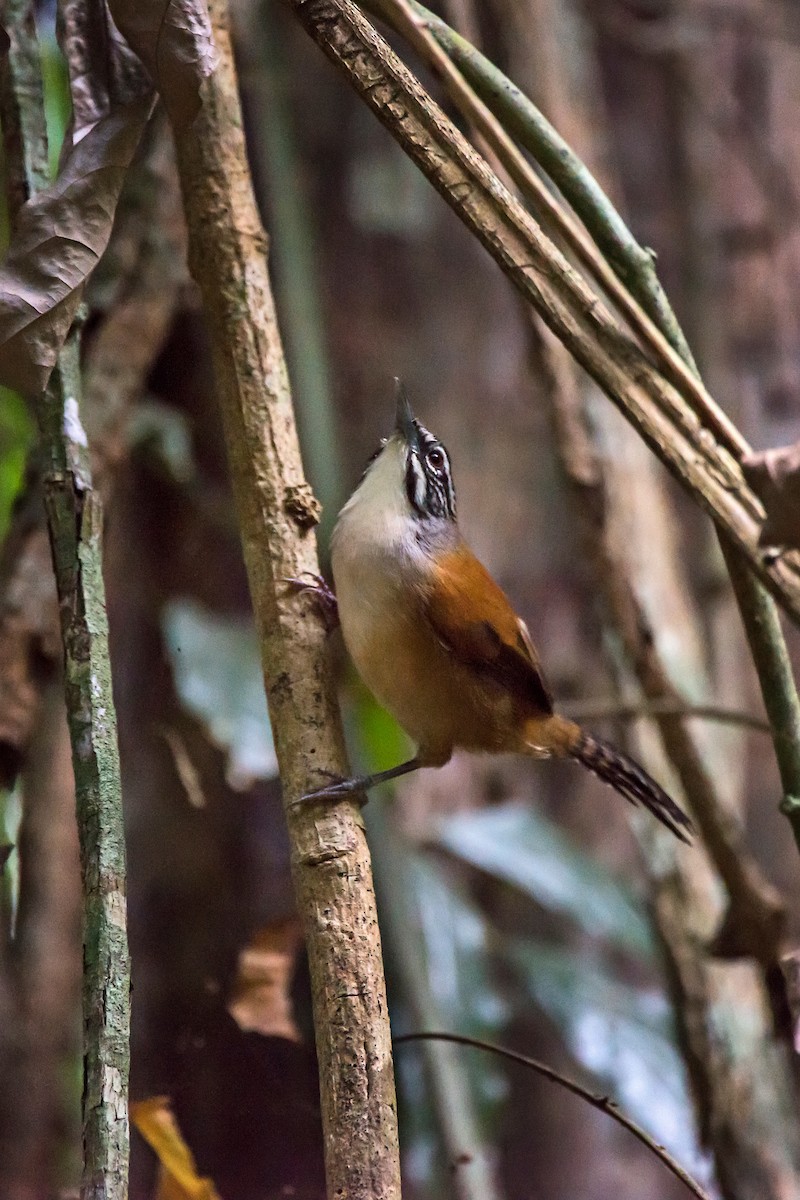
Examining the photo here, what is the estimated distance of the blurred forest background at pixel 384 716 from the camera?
222 cm

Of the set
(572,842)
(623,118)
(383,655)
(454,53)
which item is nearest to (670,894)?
(572,842)

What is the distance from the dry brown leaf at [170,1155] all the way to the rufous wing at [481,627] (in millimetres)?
995

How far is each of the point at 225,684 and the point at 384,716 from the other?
0.47 meters

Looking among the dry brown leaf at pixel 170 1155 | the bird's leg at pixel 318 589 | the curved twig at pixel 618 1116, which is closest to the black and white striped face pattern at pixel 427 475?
the bird's leg at pixel 318 589

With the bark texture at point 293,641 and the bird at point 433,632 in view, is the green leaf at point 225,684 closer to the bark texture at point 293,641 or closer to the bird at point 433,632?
the bird at point 433,632

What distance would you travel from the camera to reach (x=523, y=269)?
166 centimetres

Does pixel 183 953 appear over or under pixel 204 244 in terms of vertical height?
under

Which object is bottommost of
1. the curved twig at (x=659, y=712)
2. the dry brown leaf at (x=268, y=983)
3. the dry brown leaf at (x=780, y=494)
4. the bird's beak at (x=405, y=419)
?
the dry brown leaf at (x=268, y=983)

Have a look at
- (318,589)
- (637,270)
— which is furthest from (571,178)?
(318,589)

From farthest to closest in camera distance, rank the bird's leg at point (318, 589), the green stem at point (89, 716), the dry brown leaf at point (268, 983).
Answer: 1. the dry brown leaf at point (268, 983)
2. the bird's leg at point (318, 589)
3. the green stem at point (89, 716)

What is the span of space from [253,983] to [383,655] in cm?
65

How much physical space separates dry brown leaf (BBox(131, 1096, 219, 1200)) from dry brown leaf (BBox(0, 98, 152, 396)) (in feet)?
3.62

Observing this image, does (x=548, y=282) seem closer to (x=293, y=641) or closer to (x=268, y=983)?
(x=293, y=641)

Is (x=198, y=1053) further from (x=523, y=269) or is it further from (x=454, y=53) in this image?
(x=454, y=53)
